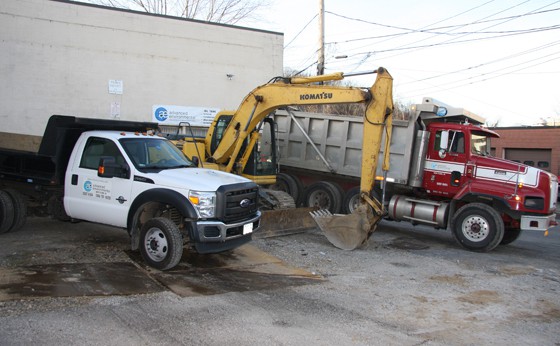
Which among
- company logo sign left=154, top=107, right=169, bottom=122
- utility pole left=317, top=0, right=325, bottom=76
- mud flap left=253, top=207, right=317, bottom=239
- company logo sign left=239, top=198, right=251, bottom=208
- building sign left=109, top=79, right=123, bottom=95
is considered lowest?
mud flap left=253, top=207, right=317, bottom=239

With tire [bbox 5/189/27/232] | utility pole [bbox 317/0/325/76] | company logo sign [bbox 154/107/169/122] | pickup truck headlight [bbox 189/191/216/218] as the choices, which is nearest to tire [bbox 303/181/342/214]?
pickup truck headlight [bbox 189/191/216/218]

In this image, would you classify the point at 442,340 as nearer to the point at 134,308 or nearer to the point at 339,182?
the point at 134,308

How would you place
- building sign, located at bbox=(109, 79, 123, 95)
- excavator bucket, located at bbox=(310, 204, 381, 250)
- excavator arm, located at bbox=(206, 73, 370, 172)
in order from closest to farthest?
1. excavator bucket, located at bbox=(310, 204, 381, 250)
2. excavator arm, located at bbox=(206, 73, 370, 172)
3. building sign, located at bbox=(109, 79, 123, 95)

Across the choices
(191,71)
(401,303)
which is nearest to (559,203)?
(191,71)

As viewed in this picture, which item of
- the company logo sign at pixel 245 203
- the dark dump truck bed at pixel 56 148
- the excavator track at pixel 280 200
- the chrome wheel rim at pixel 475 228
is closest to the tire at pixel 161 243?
the company logo sign at pixel 245 203

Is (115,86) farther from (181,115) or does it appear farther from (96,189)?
(96,189)

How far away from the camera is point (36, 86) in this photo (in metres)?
18.1

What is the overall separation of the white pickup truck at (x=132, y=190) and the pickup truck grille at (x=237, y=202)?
0.05 feet

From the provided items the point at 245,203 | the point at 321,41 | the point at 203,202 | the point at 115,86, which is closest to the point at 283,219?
the point at 245,203

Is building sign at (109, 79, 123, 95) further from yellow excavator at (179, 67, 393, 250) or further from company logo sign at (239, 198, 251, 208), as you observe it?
company logo sign at (239, 198, 251, 208)

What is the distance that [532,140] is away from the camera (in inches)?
1104

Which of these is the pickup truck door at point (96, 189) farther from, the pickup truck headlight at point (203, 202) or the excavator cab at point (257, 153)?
the excavator cab at point (257, 153)

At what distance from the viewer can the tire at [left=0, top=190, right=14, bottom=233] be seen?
29.7 ft

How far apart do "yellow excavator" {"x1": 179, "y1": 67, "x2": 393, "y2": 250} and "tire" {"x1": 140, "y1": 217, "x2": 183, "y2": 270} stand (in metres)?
3.72
